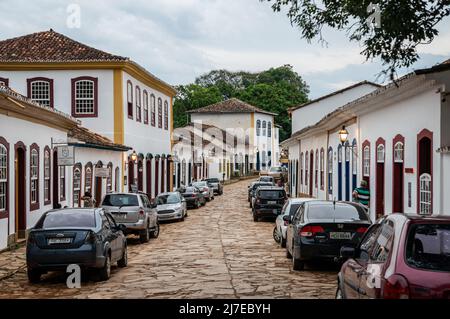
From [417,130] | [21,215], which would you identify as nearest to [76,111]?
[21,215]

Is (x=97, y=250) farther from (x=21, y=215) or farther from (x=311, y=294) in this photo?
(x=21, y=215)

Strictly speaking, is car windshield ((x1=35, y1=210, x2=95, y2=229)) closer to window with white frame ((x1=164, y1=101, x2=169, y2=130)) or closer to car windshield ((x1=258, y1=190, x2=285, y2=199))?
car windshield ((x1=258, y1=190, x2=285, y2=199))

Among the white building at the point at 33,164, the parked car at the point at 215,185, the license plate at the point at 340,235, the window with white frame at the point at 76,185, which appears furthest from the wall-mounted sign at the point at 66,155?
the parked car at the point at 215,185

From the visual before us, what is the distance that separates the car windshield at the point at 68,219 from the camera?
1388 cm

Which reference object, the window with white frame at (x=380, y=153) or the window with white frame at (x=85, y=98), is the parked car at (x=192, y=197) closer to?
the window with white frame at (x=85, y=98)

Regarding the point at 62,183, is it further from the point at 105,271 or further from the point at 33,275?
the point at 105,271

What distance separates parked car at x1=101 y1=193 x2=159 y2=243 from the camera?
2253 cm

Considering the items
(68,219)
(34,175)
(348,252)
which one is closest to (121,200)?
A: (34,175)

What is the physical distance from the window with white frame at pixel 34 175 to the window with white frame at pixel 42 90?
45.7ft

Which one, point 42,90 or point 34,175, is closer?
point 34,175

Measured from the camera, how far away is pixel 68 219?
46.3 feet

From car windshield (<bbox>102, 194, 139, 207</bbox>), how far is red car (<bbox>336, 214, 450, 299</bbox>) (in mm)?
15566

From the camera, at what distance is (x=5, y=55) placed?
121 feet

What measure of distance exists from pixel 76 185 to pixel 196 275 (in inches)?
594
